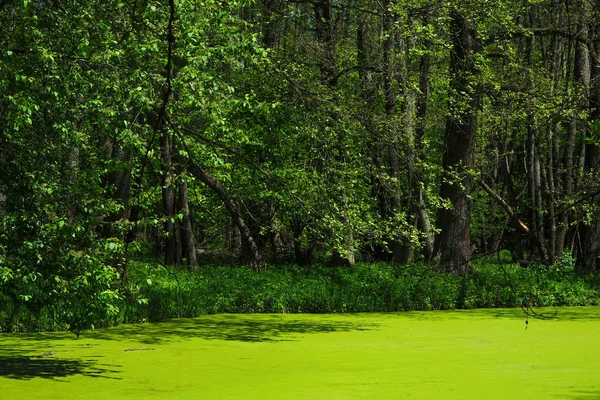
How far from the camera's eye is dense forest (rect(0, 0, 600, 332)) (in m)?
7.89

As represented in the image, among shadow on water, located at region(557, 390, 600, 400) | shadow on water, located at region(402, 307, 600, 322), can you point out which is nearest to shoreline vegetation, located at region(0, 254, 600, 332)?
shadow on water, located at region(402, 307, 600, 322)

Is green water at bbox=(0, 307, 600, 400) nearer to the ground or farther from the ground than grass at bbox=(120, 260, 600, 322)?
nearer to the ground

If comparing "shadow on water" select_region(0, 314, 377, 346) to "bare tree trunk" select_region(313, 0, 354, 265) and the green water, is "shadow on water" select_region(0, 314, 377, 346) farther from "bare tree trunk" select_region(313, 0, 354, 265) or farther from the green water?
"bare tree trunk" select_region(313, 0, 354, 265)

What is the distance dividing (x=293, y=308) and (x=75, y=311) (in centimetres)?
798

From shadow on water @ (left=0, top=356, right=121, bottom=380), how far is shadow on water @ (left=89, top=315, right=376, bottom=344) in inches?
78.8

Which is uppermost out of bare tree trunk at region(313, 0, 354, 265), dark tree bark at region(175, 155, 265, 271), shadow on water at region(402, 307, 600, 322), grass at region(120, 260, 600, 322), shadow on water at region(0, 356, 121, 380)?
bare tree trunk at region(313, 0, 354, 265)

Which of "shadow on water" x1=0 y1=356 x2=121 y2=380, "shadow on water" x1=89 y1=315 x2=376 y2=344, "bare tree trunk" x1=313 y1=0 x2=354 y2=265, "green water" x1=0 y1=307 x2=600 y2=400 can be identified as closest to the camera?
"green water" x1=0 y1=307 x2=600 y2=400

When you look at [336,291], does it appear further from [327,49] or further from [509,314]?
[327,49]

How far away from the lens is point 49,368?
9070 millimetres

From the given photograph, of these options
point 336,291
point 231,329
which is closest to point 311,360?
point 231,329

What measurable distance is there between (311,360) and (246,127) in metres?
10.9

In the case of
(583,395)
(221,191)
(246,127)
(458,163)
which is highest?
(246,127)

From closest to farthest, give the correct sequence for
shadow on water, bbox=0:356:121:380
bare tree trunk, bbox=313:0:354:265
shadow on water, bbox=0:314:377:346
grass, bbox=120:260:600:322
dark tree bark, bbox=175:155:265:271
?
shadow on water, bbox=0:356:121:380, shadow on water, bbox=0:314:377:346, grass, bbox=120:260:600:322, dark tree bark, bbox=175:155:265:271, bare tree trunk, bbox=313:0:354:265

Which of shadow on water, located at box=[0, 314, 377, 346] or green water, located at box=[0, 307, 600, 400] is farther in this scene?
shadow on water, located at box=[0, 314, 377, 346]
